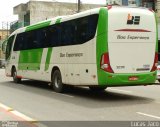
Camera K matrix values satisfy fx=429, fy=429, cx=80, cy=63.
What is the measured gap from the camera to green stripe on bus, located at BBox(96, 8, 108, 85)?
1488 centimetres

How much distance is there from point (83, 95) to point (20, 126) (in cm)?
763

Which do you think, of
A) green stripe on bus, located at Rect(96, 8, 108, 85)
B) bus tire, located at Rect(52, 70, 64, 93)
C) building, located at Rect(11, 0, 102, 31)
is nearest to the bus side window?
bus tire, located at Rect(52, 70, 64, 93)

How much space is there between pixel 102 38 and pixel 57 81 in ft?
14.6

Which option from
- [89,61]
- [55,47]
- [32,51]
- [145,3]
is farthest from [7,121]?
[145,3]

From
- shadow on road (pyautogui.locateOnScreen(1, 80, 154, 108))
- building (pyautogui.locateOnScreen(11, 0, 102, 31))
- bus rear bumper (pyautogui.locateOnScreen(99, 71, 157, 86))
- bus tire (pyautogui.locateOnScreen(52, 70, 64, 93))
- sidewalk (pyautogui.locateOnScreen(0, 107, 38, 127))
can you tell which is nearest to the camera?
sidewalk (pyautogui.locateOnScreen(0, 107, 38, 127))

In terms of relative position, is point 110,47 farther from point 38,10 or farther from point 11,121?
point 38,10

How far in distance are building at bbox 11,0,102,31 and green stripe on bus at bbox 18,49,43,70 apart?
44.4 m

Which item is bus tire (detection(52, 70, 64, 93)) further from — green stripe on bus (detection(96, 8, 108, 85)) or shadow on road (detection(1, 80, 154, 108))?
green stripe on bus (detection(96, 8, 108, 85))

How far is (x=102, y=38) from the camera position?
14.9 meters

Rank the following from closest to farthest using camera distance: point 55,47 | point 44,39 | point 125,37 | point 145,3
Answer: point 125,37
point 55,47
point 44,39
point 145,3

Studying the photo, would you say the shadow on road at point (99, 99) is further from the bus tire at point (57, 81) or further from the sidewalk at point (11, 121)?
the sidewalk at point (11, 121)

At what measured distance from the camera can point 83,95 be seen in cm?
1745

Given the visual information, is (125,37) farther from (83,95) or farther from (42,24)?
(42,24)

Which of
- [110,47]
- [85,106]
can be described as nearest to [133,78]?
[110,47]
